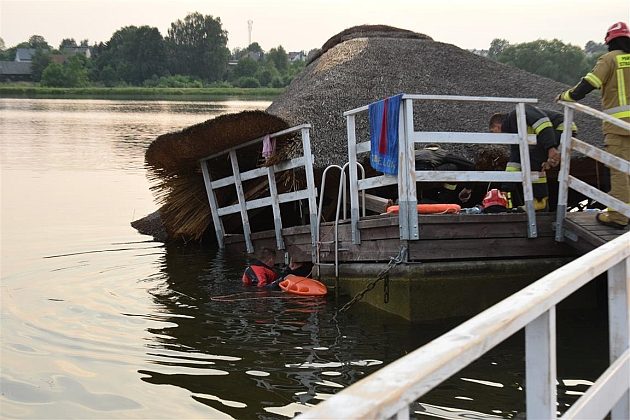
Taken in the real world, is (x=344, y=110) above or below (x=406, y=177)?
above

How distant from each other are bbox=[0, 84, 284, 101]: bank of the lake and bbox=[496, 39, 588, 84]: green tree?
60.3m

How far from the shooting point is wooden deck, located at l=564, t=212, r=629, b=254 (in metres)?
9.23

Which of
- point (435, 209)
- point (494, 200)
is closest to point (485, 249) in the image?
point (435, 209)

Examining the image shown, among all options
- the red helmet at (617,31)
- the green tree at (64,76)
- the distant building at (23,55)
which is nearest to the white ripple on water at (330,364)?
the red helmet at (617,31)

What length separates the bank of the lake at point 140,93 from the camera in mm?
118562

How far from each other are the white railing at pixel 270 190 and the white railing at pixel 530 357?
27.3ft

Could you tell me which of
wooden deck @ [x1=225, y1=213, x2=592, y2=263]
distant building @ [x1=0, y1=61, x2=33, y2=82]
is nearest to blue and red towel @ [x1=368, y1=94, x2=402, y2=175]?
wooden deck @ [x1=225, y1=213, x2=592, y2=263]

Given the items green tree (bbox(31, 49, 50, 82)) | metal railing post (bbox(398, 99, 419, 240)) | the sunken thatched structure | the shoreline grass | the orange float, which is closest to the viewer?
metal railing post (bbox(398, 99, 419, 240))

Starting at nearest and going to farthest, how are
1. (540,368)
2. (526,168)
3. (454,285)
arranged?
(540,368) → (454,285) → (526,168)

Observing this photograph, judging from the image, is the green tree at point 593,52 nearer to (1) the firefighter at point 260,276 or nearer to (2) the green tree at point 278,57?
(1) the firefighter at point 260,276

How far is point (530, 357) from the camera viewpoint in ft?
8.71

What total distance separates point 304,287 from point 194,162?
409 centimetres

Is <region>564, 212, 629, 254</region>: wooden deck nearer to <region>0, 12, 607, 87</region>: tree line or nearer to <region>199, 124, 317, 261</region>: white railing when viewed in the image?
<region>199, 124, 317, 261</region>: white railing

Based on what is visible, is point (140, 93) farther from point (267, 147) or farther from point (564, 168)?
point (564, 168)
